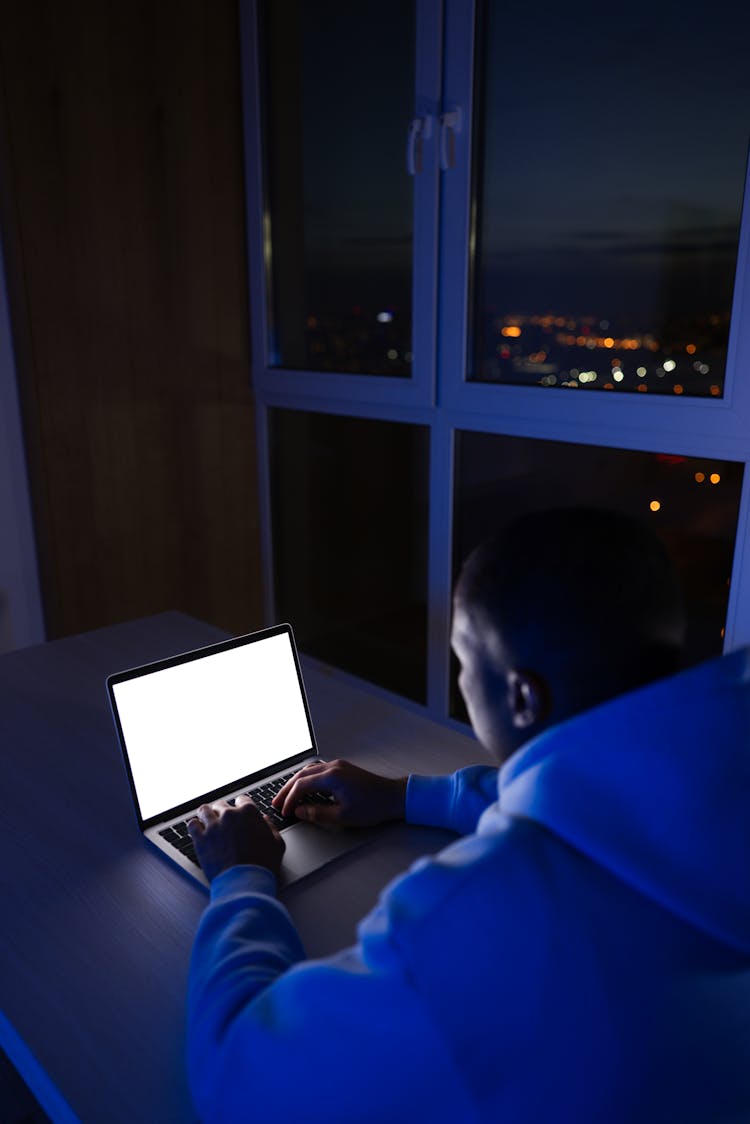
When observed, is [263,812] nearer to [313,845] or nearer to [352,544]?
[313,845]

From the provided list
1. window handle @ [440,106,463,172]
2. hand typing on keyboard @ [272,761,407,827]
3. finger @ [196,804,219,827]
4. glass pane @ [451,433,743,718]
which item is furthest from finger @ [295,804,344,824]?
window handle @ [440,106,463,172]

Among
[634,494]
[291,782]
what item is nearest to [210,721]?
[291,782]

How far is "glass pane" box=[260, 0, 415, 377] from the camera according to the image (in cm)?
258

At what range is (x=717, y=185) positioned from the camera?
6.34 ft

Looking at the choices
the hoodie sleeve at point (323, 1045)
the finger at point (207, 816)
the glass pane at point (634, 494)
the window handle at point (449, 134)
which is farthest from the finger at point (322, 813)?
the window handle at point (449, 134)

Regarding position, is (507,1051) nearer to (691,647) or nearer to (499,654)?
(499,654)

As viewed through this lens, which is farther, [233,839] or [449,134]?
[449,134]

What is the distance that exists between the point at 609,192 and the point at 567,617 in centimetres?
182

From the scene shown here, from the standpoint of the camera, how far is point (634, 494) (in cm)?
231

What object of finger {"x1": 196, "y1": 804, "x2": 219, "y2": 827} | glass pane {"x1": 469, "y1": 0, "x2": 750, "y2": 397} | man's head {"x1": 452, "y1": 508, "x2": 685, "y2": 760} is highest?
glass pane {"x1": 469, "y1": 0, "x2": 750, "y2": 397}

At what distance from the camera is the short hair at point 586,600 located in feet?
2.35

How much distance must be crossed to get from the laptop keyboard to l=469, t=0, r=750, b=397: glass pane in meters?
1.45

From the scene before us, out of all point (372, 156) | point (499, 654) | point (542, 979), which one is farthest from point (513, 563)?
point (372, 156)

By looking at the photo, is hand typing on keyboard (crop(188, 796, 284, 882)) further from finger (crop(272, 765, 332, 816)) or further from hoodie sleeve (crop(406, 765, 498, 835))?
hoodie sleeve (crop(406, 765, 498, 835))
